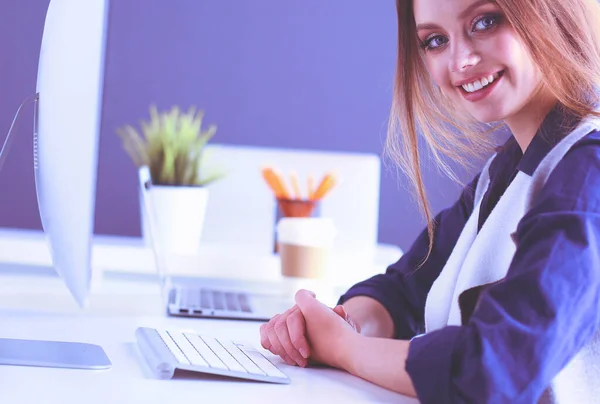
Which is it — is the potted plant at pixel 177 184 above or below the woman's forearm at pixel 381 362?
above

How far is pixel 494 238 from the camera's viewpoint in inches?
37.5

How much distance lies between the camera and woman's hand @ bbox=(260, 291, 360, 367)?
911 mm

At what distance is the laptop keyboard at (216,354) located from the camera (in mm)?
804

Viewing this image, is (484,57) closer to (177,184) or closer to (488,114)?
(488,114)

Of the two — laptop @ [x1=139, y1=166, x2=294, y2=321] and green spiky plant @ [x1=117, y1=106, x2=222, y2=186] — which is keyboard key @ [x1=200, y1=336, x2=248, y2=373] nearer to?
laptop @ [x1=139, y1=166, x2=294, y2=321]

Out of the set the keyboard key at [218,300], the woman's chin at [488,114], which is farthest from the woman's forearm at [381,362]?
the keyboard key at [218,300]

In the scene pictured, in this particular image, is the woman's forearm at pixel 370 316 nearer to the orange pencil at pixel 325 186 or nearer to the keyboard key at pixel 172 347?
the keyboard key at pixel 172 347

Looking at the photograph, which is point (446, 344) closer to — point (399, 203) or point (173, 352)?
point (173, 352)

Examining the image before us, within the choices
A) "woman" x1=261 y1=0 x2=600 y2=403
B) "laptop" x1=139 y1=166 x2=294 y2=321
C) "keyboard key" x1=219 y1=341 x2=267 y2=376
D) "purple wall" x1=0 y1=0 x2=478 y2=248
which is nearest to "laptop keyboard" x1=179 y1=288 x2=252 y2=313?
"laptop" x1=139 y1=166 x2=294 y2=321

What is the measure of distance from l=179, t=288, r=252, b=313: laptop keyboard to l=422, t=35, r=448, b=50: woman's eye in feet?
1.59

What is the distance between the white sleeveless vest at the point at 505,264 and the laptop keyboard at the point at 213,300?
354 mm

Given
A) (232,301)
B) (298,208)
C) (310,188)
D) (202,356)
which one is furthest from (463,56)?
(310,188)

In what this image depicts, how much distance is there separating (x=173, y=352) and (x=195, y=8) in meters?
2.38

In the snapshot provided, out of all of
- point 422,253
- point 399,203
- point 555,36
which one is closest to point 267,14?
point 399,203
